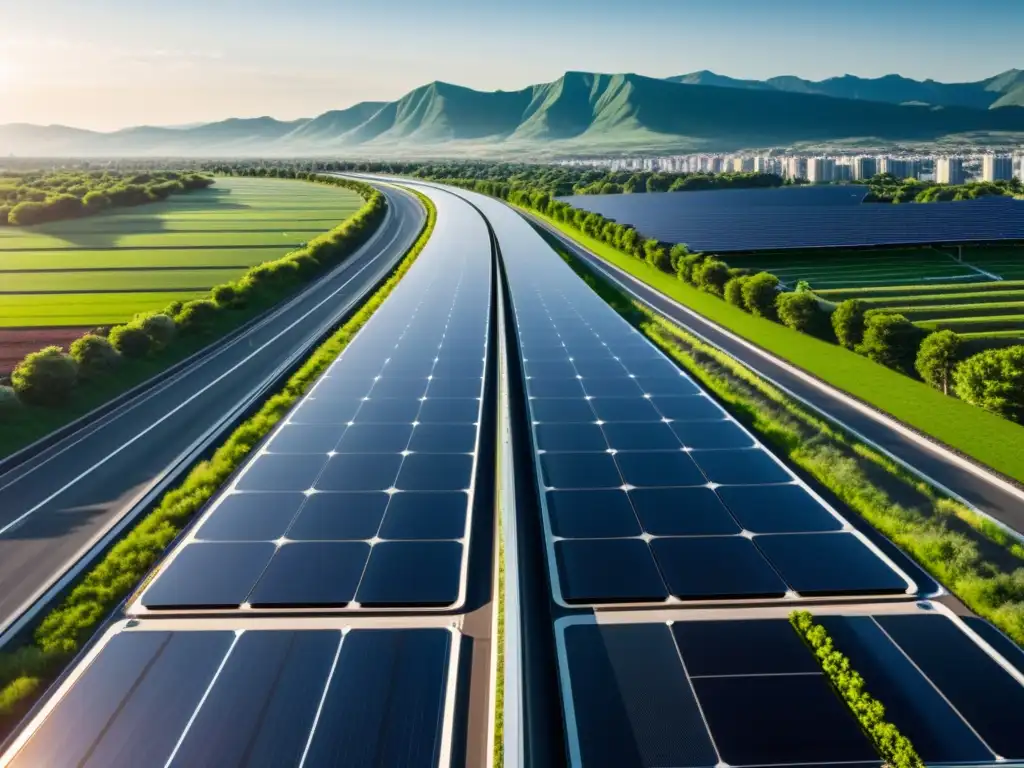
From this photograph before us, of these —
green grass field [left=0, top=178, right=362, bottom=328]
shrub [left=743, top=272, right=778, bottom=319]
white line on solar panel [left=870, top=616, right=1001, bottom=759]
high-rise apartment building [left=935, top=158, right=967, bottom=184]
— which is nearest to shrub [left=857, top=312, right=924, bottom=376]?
shrub [left=743, top=272, right=778, bottom=319]

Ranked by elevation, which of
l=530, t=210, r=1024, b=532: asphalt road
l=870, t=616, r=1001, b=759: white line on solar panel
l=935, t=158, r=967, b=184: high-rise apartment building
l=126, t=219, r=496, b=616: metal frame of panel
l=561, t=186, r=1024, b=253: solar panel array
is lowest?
l=530, t=210, r=1024, b=532: asphalt road

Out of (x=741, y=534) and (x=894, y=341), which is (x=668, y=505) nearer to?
(x=741, y=534)

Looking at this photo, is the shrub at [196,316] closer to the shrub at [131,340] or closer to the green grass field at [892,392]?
the shrub at [131,340]

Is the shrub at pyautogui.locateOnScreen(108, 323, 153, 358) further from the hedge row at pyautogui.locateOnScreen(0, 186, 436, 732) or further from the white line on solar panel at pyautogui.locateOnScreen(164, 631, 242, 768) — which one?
the white line on solar panel at pyautogui.locateOnScreen(164, 631, 242, 768)

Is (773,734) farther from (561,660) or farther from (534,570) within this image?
(534,570)

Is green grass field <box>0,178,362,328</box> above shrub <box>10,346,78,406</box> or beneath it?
above
